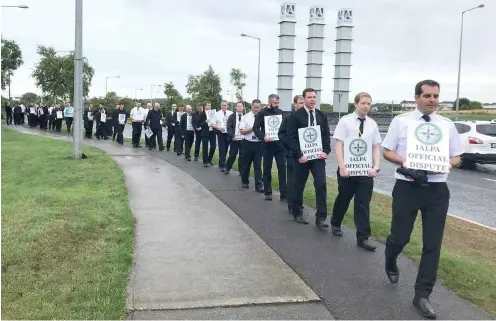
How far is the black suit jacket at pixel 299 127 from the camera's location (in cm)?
754

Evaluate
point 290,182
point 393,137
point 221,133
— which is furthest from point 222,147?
point 393,137

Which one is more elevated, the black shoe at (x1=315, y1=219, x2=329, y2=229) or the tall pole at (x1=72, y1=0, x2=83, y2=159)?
the tall pole at (x1=72, y1=0, x2=83, y2=159)

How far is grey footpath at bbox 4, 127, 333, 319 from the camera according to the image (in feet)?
14.7

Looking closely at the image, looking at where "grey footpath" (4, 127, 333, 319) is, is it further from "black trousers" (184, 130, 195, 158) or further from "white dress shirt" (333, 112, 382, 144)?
"black trousers" (184, 130, 195, 158)

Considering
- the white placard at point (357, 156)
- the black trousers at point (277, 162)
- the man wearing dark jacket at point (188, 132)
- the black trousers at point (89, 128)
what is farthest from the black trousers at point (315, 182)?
the black trousers at point (89, 128)

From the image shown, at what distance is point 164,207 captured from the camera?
27.8ft

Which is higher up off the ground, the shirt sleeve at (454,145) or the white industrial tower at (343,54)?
the white industrial tower at (343,54)

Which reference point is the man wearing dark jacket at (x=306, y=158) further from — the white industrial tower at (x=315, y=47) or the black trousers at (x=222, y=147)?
the white industrial tower at (x=315, y=47)

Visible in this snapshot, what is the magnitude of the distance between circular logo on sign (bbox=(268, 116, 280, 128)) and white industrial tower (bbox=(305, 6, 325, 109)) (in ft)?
165

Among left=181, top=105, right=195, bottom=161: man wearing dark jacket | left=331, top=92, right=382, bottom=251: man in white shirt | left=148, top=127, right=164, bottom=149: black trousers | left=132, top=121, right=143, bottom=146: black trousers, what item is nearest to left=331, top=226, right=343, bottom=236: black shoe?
left=331, top=92, right=382, bottom=251: man in white shirt

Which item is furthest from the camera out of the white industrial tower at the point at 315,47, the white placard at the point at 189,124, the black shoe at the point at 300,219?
the white industrial tower at the point at 315,47

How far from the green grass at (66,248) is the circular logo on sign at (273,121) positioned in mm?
2791

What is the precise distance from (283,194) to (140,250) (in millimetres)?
4080

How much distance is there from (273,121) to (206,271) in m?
4.61
